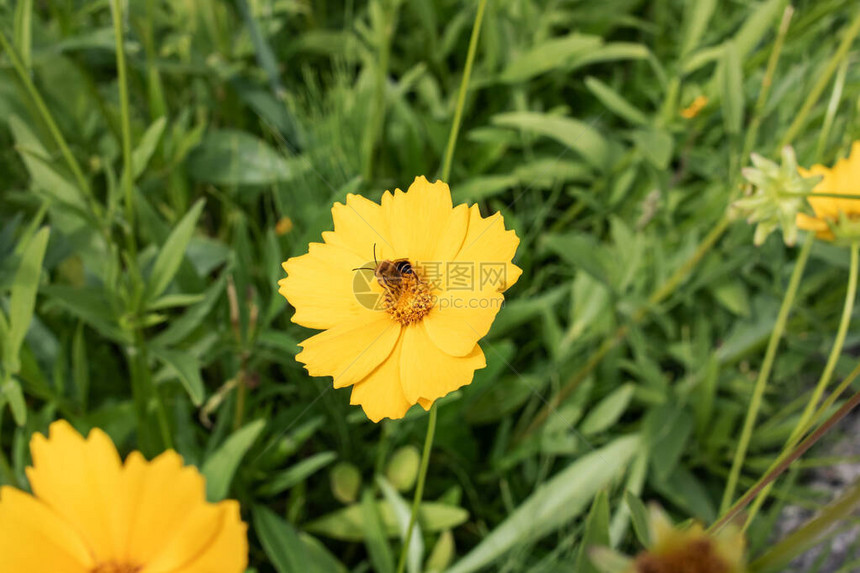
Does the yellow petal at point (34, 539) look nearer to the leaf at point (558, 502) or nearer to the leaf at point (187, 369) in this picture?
the leaf at point (187, 369)

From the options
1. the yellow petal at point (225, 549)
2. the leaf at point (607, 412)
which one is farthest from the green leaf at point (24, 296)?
the leaf at point (607, 412)

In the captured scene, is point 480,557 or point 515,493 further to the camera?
point 515,493

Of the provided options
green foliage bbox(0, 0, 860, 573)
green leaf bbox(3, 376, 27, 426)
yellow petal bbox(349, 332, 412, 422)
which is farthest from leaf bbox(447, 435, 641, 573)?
green leaf bbox(3, 376, 27, 426)

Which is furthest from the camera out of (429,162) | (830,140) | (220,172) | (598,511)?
(429,162)

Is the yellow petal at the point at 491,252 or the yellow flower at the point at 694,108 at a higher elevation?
the yellow petal at the point at 491,252

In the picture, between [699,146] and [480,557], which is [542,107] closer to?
[699,146]

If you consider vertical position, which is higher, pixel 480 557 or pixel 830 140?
pixel 830 140

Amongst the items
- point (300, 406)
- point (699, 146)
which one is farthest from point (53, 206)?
point (699, 146)
